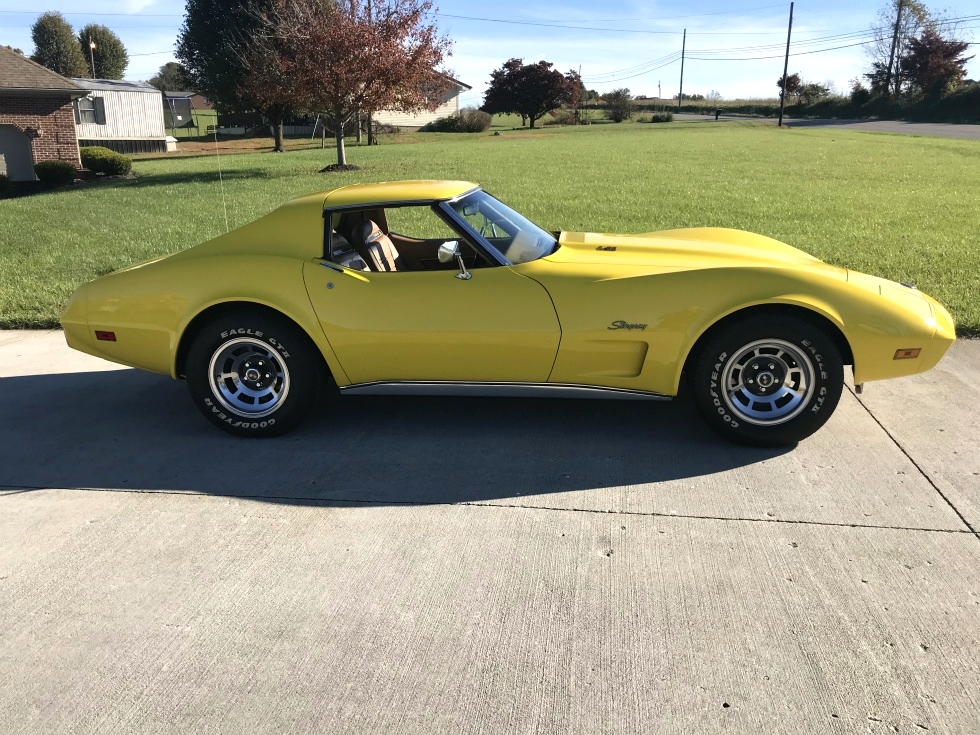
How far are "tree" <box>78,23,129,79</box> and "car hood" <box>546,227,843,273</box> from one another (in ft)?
274

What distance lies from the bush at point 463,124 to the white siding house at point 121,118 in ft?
59.9

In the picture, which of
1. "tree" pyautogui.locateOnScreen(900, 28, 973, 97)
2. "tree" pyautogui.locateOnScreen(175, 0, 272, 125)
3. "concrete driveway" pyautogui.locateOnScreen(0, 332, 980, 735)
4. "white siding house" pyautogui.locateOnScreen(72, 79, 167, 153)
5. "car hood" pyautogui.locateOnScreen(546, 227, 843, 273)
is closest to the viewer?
"concrete driveway" pyautogui.locateOnScreen(0, 332, 980, 735)

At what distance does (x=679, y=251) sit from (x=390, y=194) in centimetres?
167

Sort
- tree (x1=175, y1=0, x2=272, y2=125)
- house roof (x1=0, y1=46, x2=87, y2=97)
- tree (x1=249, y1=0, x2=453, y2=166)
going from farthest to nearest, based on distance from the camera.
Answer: tree (x1=175, y1=0, x2=272, y2=125) → house roof (x1=0, y1=46, x2=87, y2=97) → tree (x1=249, y1=0, x2=453, y2=166)

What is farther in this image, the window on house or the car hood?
the window on house

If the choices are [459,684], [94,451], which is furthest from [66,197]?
[459,684]

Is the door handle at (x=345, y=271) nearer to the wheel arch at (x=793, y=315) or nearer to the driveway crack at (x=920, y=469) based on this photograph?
the wheel arch at (x=793, y=315)

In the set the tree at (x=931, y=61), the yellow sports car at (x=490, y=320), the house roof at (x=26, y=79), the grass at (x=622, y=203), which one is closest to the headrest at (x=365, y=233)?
the yellow sports car at (x=490, y=320)

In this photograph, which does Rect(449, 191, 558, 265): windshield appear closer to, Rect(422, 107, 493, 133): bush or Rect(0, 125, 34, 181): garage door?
Rect(0, 125, 34, 181): garage door

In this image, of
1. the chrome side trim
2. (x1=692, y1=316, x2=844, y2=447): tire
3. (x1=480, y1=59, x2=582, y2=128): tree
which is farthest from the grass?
(x1=480, y1=59, x2=582, y2=128): tree

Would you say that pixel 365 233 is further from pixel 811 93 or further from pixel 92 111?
pixel 811 93

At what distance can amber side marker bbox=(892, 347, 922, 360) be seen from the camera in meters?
4.02

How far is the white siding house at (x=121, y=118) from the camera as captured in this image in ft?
136

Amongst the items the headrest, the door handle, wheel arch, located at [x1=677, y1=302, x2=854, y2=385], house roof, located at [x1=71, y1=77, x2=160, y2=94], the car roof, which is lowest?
wheel arch, located at [x1=677, y1=302, x2=854, y2=385]
